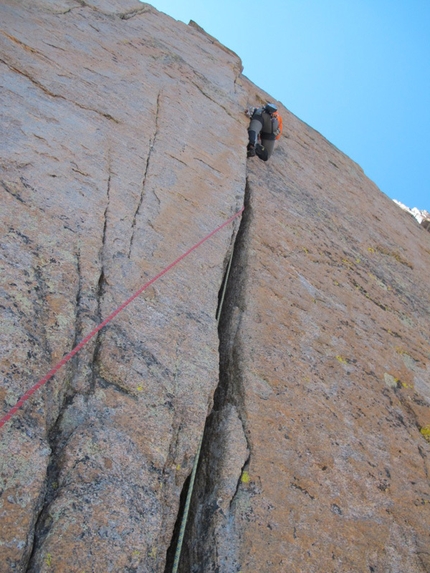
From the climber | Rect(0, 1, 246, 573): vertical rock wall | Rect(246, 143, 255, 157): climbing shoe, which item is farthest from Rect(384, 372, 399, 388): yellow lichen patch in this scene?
the climber

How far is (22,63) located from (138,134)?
1.46 meters

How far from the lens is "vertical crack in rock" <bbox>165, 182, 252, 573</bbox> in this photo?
9.36ft

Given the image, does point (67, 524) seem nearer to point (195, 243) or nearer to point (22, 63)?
point (195, 243)

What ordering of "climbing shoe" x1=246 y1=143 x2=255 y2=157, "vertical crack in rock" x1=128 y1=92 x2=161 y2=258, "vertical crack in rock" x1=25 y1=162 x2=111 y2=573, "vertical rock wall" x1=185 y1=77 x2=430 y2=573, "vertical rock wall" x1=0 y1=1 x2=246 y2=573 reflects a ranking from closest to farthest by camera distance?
1. "vertical crack in rock" x1=25 y1=162 x2=111 y2=573
2. "vertical rock wall" x1=0 y1=1 x2=246 y2=573
3. "vertical rock wall" x1=185 y1=77 x2=430 y2=573
4. "vertical crack in rock" x1=128 y1=92 x2=161 y2=258
5. "climbing shoe" x1=246 y1=143 x2=255 y2=157

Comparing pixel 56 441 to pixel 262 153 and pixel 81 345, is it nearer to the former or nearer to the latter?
pixel 81 345

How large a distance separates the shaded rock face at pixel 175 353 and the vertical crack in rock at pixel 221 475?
14 millimetres

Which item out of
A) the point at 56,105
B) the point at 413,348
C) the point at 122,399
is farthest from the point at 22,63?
the point at 413,348

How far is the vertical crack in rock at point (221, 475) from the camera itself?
2854mm

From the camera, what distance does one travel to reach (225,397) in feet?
12.1

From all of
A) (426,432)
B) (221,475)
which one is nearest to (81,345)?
(221,475)

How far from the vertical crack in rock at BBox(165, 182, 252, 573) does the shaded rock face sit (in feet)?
0.05

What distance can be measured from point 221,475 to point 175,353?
3.07 feet

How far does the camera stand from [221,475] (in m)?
3.16

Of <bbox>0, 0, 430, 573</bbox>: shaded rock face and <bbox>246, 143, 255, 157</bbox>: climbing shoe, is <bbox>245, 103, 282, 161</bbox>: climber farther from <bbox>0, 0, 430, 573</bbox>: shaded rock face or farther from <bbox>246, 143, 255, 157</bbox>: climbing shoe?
<bbox>0, 0, 430, 573</bbox>: shaded rock face
